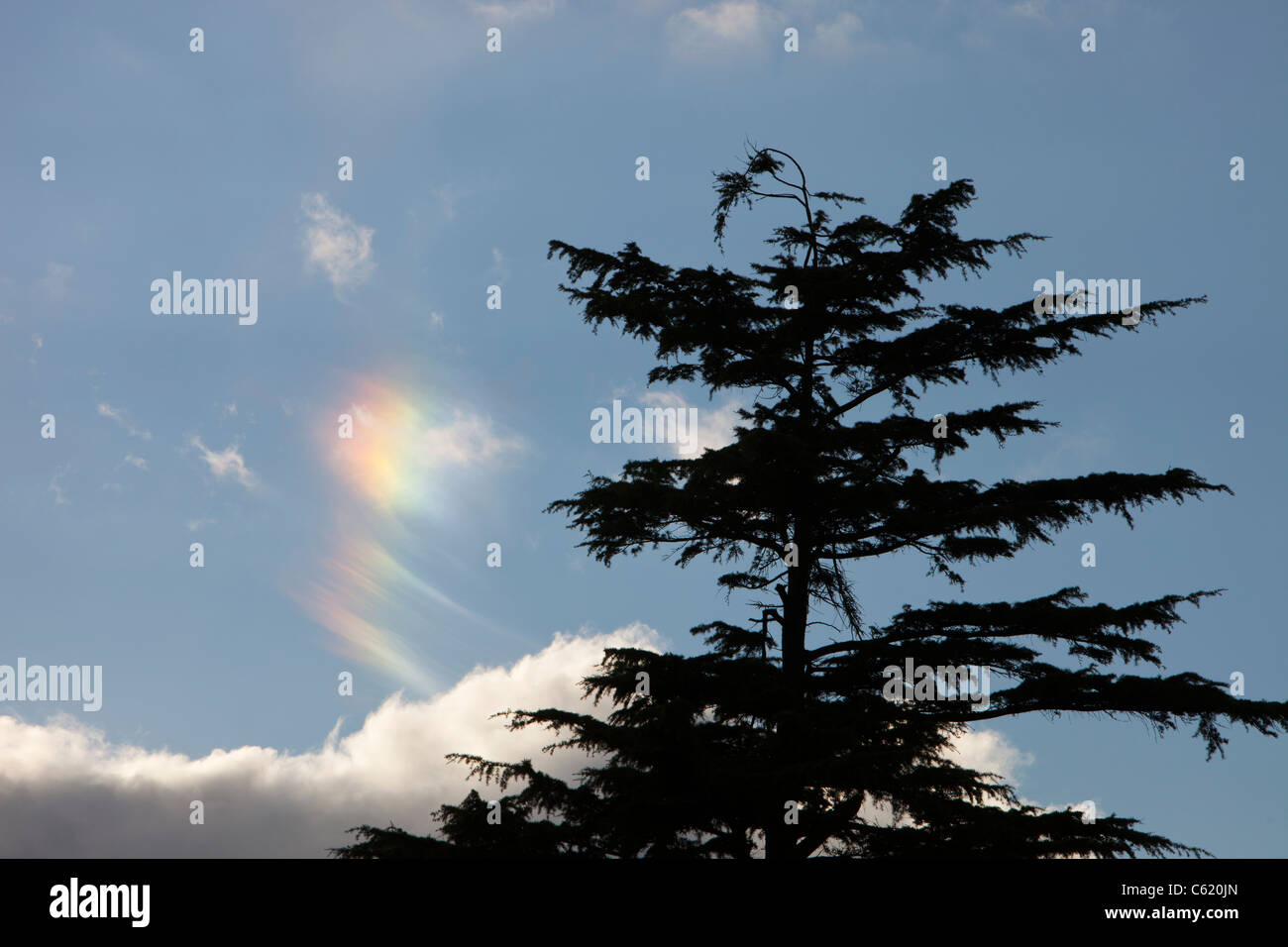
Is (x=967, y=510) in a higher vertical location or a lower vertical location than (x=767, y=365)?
lower

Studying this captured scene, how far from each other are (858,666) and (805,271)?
6.96 m

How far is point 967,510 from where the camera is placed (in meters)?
16.3

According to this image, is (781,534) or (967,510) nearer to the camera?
(967,510)

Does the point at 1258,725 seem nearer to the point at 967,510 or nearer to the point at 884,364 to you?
the point at 967,510
